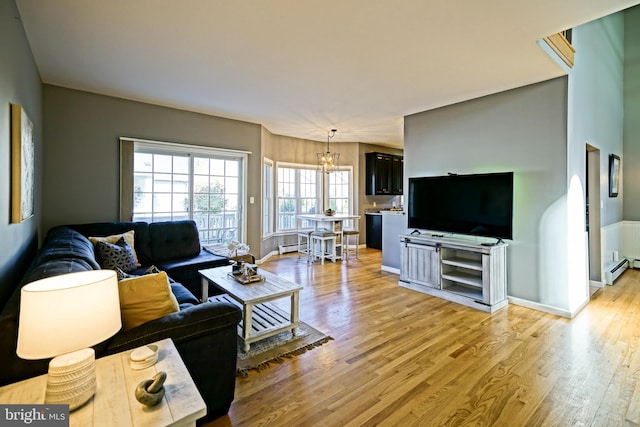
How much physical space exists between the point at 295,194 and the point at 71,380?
20.3 feet

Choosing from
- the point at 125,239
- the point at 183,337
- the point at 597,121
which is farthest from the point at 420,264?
the point at 125,239

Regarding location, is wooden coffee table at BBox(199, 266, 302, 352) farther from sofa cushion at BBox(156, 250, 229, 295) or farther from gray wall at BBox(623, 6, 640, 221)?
gray wall at BBox(623, 6, 640, 221)

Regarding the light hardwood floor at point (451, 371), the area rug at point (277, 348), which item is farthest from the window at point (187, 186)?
the area rug at point (277, 348)

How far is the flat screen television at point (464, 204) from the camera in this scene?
3.60m

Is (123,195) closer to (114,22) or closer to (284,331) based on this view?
(114,22)

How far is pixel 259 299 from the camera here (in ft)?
8.42

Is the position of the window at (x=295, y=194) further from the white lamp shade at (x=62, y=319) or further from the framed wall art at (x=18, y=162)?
the white lamp shade at (x=62, y=319)

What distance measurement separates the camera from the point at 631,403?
1983 mm

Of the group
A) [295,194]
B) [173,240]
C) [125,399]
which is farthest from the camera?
[295,194]

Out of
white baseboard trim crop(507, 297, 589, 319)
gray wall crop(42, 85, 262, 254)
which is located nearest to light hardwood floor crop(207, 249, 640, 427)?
white baseboard trim crop(507, 297, 589, 319)

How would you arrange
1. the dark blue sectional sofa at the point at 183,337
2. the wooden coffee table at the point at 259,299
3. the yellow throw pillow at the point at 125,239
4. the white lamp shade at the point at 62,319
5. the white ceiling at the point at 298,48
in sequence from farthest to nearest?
1. the yellow throw pillow at the point at 125,239
2. the wooden coffee table at the point at 259,299
3. the white ceiling at the point at 298,48
4. the dark blue sectional sofa at the point at 183,337
5. the white lamp shade at the point at 62,319

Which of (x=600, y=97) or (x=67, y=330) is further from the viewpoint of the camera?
(x=600, y=97)

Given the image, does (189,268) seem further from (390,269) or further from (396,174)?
(396,174)

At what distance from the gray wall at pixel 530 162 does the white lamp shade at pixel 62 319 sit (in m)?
4.18
